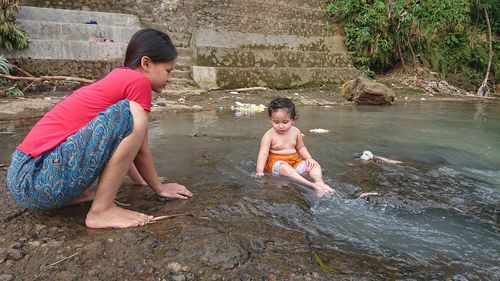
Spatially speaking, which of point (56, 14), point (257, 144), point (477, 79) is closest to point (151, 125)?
point (257, 144)

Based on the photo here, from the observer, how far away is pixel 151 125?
16.8 ft

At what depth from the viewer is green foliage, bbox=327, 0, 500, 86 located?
1119cm

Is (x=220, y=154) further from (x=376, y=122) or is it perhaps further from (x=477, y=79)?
(x=477, y=79)

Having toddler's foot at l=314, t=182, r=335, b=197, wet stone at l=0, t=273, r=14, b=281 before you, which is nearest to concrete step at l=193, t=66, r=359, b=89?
toddler's foot at l=314, t=182, r=335, b=197

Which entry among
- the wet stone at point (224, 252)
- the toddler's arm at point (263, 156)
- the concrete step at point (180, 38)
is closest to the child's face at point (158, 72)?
the wet stone at point (224, 252)

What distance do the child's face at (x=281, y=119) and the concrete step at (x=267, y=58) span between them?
208 inches

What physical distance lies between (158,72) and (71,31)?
633 cm

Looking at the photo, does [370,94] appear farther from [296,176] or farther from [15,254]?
[15,254]

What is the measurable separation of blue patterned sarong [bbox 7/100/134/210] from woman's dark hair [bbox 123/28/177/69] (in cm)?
29

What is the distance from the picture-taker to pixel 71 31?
7488mm

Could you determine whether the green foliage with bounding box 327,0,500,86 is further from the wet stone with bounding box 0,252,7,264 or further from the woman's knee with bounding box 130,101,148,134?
the wet stone with bounding box 0,252,7,264

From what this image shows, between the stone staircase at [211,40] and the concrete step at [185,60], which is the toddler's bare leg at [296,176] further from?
the concrete step at [185,60]

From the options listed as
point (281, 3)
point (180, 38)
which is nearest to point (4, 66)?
point (180, 38)

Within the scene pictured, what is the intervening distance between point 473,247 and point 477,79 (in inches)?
501
